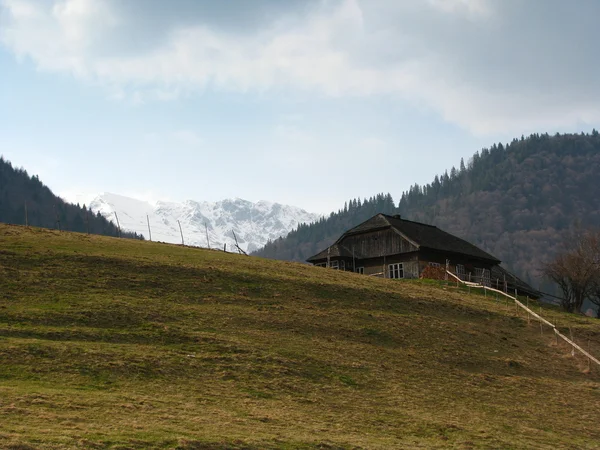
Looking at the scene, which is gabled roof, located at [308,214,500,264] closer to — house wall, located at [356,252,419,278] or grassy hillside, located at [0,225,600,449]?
house wall, located at [356,252,419,278]

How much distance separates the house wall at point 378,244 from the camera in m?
75.4

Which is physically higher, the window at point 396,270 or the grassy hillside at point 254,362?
the window at point 396,270

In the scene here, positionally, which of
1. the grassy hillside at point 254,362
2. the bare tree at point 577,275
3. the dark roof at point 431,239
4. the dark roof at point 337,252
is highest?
the dark roof at point 431,239

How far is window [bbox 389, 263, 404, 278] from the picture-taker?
246 ft

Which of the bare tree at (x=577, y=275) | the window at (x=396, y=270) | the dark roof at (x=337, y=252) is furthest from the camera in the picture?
the dark roof at (x=337, y=252)

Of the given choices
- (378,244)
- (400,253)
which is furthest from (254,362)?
(378,244)

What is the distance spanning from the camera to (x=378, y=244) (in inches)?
3076

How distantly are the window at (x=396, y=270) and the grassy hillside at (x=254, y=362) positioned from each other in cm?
2205

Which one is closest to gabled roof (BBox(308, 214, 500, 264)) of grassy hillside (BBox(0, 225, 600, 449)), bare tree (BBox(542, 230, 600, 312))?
bare tree (BBox(542, 230, 600, 312))

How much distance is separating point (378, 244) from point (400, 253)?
3.71 m

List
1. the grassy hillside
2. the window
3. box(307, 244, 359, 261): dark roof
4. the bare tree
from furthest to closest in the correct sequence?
1. box(307, 244, 359, 261): dark roof
2. the bare tree
3. the window
4. the grassy hillside

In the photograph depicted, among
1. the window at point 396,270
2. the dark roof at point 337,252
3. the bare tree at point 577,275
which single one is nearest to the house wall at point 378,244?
the dark roof at point 337,252

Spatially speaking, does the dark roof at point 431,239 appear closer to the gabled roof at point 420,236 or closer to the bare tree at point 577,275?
the gabled roof at point 420,236

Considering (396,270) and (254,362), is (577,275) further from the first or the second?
(254,362)
